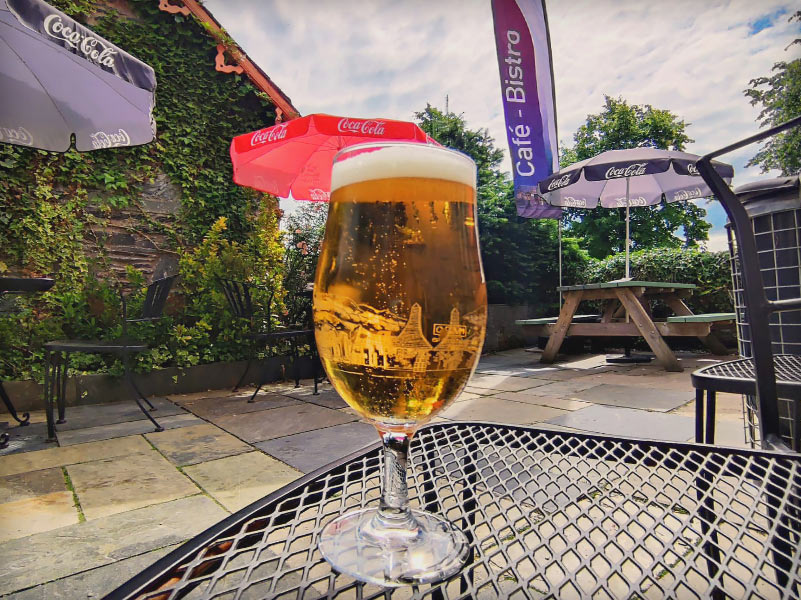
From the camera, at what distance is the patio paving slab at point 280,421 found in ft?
9.58

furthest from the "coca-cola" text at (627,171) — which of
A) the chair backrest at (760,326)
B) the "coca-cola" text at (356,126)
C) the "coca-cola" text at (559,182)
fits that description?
the chair backrest at (760,326)

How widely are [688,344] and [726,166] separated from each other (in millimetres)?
2619

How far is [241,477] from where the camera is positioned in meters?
2.14

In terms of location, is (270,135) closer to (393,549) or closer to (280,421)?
(280,421)

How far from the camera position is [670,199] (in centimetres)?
814

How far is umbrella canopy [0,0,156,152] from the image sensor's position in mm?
2877

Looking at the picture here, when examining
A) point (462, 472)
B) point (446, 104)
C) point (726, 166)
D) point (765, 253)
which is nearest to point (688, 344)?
point (726, 166)

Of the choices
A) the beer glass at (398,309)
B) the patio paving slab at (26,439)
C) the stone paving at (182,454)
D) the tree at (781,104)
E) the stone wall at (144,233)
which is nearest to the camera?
the beer glass at (398,309)

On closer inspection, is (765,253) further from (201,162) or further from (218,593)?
(201,162)

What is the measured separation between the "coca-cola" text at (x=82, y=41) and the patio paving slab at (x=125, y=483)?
2.44m

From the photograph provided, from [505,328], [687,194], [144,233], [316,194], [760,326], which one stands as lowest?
[505,328]

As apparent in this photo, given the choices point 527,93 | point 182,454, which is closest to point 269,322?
point 182,454

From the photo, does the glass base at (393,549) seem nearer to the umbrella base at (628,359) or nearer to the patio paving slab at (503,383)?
the patio paving slab at (503,383)

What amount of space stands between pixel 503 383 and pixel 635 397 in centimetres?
126
